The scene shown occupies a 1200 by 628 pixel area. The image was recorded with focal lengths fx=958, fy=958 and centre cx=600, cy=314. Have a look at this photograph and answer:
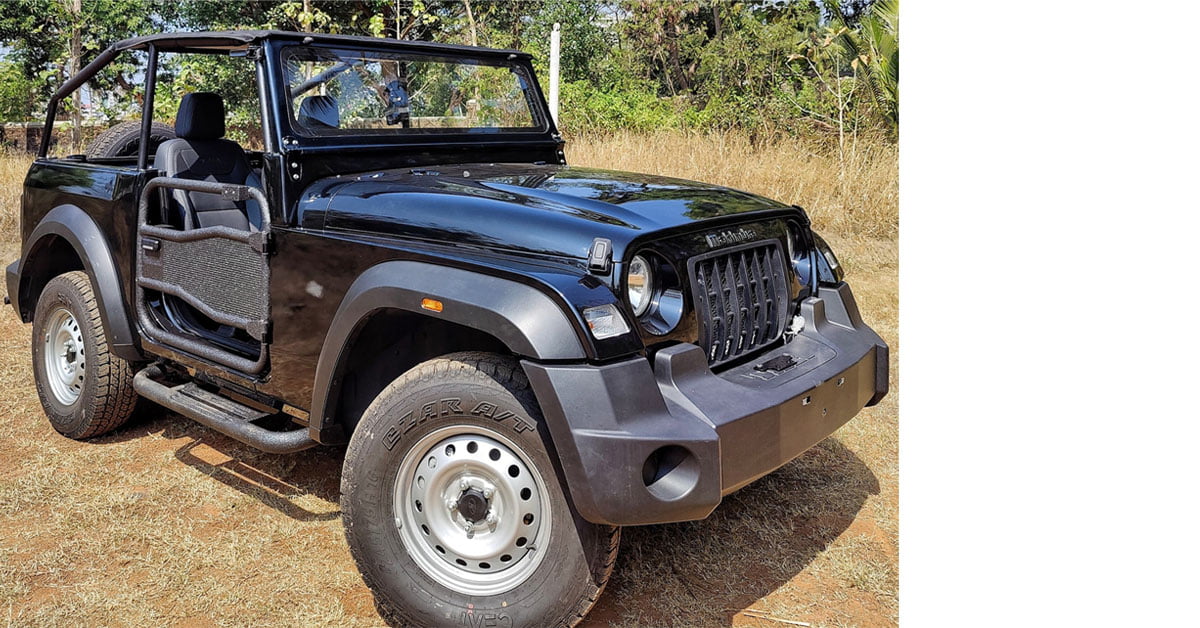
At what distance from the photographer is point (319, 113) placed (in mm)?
3793

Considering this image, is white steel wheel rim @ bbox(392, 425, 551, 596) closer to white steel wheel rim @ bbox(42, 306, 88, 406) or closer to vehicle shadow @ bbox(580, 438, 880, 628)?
vehicle shadow @ bbox(580, 438, 880, 628)

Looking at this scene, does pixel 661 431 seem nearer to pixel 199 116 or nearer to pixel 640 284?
pixel 640 284

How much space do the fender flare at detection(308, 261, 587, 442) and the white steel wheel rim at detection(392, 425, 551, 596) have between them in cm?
34

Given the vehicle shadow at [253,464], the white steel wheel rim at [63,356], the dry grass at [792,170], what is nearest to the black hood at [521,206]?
the vehicle shadow at [253,464]

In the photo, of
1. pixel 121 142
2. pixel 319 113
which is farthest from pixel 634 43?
pixel 319 113

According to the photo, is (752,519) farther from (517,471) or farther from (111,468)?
(111,468)

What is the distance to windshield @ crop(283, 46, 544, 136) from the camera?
12.5ft

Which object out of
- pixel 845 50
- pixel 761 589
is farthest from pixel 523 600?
pixel 845 50

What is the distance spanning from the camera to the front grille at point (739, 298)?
3.07 m

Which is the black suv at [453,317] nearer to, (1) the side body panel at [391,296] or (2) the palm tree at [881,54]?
(1) the side body panel at [391,296]

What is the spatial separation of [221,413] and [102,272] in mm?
1090

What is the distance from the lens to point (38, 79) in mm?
19062

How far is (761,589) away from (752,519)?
0.53 metres

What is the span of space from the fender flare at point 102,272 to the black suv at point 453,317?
0.04 ft
